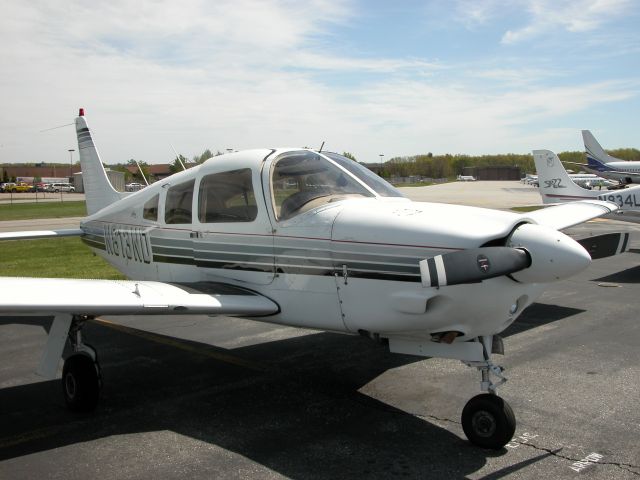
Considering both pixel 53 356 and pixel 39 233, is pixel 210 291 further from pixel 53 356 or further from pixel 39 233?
pixel 39 233

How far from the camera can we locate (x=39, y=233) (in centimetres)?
923

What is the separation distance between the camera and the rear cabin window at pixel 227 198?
5.95 m

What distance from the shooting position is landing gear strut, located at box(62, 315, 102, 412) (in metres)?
5.45

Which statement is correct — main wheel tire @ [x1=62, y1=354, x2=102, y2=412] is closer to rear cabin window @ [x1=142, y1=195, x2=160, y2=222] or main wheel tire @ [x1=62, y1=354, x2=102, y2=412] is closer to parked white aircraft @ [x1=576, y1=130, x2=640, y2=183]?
rear cabin window @ [x1=142, y1=195, x2=160, y2=222]

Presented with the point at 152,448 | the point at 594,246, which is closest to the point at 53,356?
the point at 152,448

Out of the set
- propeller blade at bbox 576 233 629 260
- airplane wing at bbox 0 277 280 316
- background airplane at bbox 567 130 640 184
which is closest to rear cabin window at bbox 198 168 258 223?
airplane wing at bbox 0 277 280 316

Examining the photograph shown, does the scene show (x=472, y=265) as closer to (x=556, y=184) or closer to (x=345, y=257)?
(x=345, y=257)

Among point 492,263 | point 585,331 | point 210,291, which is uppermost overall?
point 492,263

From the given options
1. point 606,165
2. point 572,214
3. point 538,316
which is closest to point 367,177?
point 572,214

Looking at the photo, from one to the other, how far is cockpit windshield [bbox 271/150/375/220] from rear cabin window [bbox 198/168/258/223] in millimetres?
305

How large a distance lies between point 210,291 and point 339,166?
69.7 inches

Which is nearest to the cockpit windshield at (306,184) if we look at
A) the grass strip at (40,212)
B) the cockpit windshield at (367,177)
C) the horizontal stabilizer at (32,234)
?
the cockpit windshield at (367,177)

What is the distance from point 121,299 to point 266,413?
5.40 ft

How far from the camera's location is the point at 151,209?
7.30m
